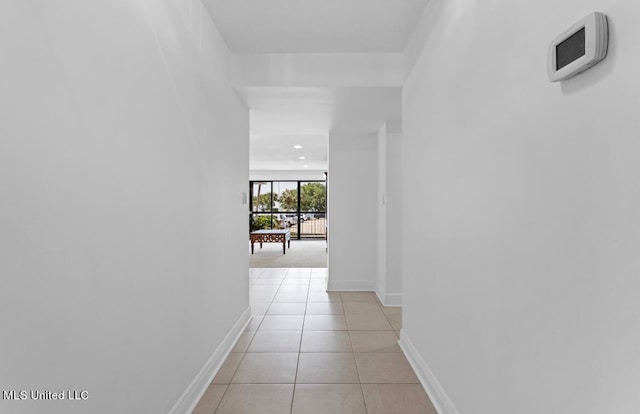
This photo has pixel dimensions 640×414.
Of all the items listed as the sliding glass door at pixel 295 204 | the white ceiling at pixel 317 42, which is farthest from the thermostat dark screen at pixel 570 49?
the sliding glass door at pixel 295 204

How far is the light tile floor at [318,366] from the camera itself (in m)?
2.07

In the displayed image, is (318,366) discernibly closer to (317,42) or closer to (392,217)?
(392,217)

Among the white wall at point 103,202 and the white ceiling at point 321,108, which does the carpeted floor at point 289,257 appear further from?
the white wall at point 103,202

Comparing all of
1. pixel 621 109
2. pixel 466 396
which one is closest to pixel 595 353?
pixel 621 109

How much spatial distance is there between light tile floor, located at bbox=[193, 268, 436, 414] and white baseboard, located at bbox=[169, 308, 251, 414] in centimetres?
4

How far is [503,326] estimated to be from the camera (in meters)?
1.33

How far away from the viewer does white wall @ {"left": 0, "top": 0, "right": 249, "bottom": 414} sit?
36.9 inches

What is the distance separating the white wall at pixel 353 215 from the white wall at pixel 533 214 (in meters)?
2.70

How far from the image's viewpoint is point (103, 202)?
1263 millimetres

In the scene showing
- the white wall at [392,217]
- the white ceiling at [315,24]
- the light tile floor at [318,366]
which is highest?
the white ceiling at [315,24]

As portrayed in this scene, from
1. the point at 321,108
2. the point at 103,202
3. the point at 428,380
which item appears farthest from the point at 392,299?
the point at 103,202

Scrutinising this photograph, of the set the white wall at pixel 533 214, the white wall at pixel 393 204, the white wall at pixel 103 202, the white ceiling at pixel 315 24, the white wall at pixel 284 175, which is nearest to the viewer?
the white wall at pixel 533 214

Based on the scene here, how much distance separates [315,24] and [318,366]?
2.41 meters

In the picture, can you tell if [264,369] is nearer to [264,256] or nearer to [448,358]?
[448,358]
